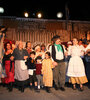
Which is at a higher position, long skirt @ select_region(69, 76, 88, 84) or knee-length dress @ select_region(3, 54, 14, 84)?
knee-length dress @ select_region(3, 54, 14, 84)

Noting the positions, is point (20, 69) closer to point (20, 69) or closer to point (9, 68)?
point (20, 69)

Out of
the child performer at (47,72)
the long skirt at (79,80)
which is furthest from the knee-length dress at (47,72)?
the long skirt at (79,80)

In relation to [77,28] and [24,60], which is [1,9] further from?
[24,60]

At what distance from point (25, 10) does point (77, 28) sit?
4.86 meters

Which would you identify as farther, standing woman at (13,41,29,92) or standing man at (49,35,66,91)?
standing man at (49,35,66,91)

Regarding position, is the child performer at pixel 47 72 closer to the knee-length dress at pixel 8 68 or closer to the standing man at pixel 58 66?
the standing man at pixel 58 66

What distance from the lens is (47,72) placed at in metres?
3.59

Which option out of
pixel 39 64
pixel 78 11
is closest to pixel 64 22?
pixel 78 11

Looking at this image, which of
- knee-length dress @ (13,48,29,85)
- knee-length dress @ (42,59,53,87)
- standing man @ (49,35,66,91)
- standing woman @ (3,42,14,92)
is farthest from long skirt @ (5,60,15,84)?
standing man @ (49,35,66,91)

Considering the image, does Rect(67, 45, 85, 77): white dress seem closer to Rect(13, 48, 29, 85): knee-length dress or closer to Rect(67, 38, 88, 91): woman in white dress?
Rect(67, 38, 88, 91): woman in white dress

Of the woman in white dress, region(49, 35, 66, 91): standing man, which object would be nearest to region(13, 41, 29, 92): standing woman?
region(49, 35, 66, 91): standing man

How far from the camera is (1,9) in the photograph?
31.0ft

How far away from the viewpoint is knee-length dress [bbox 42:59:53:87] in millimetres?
3533

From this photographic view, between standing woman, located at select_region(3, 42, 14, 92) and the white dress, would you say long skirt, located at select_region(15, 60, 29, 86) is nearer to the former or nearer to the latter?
standing woman, located at select_region(3, 42, 14, 92)
